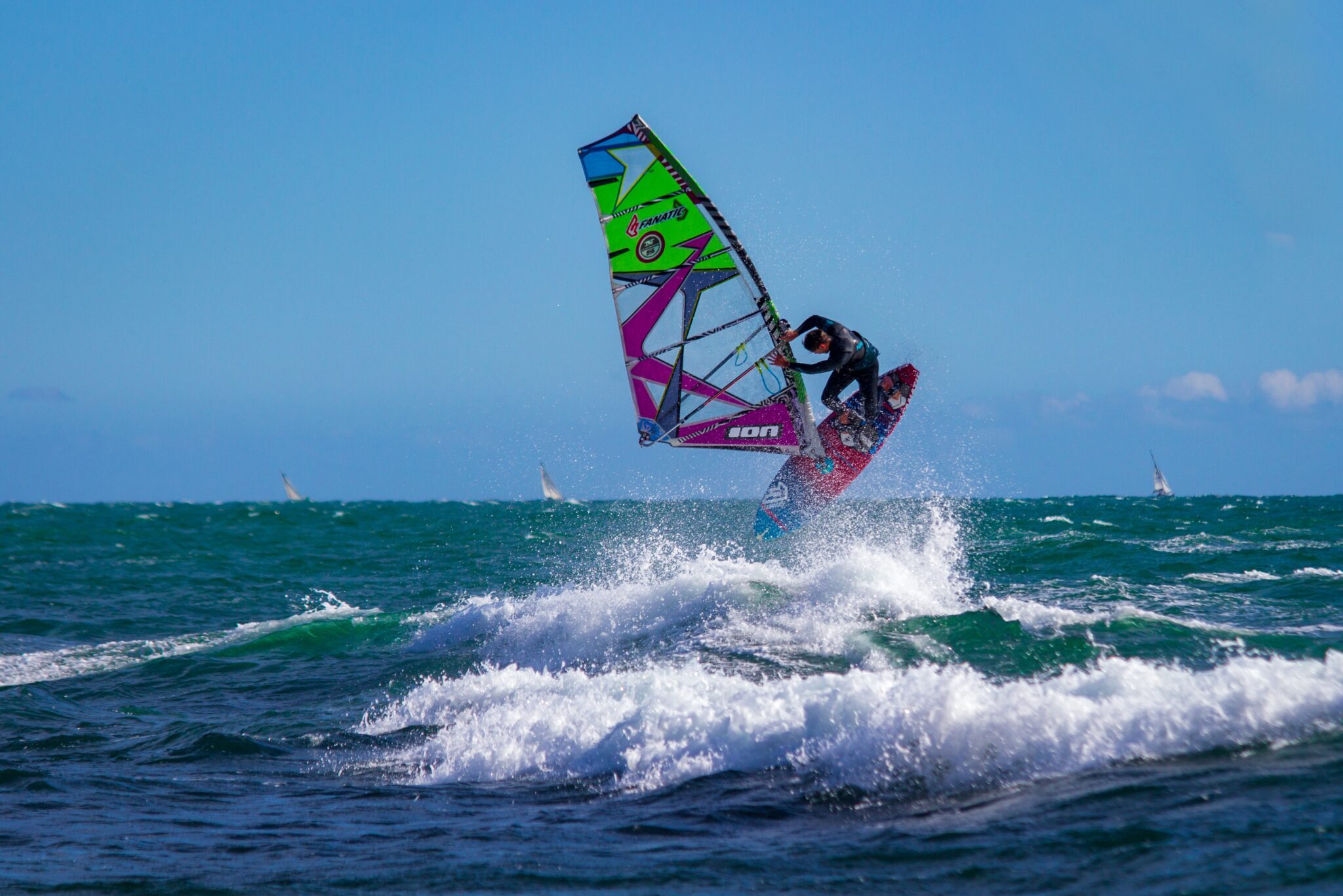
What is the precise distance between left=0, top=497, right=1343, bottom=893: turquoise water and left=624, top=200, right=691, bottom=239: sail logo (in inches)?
140

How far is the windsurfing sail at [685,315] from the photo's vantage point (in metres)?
8.96

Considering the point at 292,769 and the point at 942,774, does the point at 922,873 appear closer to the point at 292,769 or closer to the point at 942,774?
the point at 942,774

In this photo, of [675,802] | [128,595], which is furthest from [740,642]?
[128,595]

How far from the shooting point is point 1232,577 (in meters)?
11.5

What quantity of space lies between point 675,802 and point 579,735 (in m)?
1.23

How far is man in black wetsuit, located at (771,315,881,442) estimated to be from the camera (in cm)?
879

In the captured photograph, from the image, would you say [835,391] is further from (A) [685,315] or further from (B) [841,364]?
(A) [685,315]

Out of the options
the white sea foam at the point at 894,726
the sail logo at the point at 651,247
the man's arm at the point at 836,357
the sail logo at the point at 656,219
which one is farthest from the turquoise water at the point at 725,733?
the sail logo at the point at 656,219

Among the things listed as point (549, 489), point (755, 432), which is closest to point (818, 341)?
point (755, 432)

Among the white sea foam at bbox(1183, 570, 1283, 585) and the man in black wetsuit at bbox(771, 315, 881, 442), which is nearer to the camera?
the man in black wetsuit at bbox(771, 315, 881, 442)

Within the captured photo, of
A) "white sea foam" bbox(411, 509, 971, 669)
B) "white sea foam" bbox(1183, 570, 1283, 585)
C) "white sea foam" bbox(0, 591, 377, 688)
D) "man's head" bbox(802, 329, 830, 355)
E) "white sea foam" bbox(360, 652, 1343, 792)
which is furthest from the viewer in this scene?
"white sea foam" bbox(1183, 570, 1283, 585)

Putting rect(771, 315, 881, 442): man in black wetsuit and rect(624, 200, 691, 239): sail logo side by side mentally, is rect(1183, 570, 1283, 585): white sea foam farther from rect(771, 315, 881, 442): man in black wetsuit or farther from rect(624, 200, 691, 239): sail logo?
rect(624, 200, 691, 239): sail logo

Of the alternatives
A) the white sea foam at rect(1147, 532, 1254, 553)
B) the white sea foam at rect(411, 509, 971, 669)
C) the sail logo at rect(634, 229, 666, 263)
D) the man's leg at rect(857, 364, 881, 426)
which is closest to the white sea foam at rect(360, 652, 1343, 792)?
the white sea foam at rect(411, 509, 971, 669)

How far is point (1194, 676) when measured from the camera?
5465 millimetres
